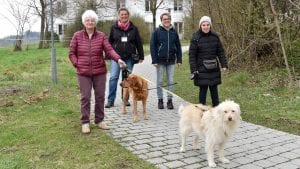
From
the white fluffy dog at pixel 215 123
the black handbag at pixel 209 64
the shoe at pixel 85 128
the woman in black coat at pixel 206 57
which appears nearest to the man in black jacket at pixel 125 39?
the woman in black coat at pixel 206 57

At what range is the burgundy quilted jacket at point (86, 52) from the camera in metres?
7.34

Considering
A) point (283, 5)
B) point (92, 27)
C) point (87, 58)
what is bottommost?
point (87, 58)

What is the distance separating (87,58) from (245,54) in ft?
29.7

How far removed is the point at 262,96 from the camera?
11.0 metres

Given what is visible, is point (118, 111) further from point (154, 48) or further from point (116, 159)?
point (116, 159)

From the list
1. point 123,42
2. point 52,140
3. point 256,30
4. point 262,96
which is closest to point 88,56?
point 52,140

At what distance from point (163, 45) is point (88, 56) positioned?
250 centimetres

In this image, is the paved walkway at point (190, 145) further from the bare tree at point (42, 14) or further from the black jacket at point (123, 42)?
the bare tree at point (42, 14)

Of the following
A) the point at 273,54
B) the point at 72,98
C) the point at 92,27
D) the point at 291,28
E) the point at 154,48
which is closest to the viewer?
the point at 92,27

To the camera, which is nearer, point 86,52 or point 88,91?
point 86,52

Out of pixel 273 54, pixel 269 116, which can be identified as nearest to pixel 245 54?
pixel 273 54

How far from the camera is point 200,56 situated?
833 cm

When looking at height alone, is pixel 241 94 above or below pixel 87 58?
below

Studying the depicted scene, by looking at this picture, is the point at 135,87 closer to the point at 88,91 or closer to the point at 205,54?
the point at 88,91
